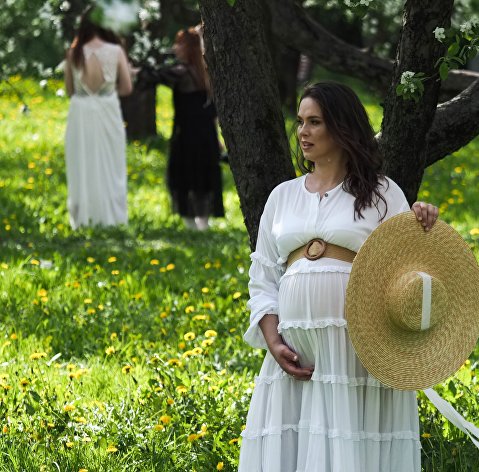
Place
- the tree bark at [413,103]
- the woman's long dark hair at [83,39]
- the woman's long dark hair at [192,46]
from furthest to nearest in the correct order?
the woman's long dark hair at [192,46] < the woman's long dark hair at [83,39] < the tree bark at [413,103]

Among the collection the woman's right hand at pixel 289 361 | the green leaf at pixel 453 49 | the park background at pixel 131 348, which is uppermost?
the green leaf at pixel 453 49

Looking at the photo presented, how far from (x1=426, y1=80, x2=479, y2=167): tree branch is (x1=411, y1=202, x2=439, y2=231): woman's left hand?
1.00 m

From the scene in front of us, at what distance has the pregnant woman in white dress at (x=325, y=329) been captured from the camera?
3.51 metres

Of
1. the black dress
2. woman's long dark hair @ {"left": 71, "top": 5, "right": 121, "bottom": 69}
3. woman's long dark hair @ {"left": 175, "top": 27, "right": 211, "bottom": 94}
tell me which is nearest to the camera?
woman's long dark hair @ {"left": 71, "top": 5, "right": 121, "bottom": 69}

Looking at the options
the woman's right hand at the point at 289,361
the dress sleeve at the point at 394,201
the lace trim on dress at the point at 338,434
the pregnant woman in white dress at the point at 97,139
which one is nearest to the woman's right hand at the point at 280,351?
the woman's right hand at the point at 289,361

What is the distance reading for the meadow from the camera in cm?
450

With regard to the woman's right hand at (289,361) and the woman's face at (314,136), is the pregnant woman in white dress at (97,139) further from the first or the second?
the woman's right hand at (289,361)

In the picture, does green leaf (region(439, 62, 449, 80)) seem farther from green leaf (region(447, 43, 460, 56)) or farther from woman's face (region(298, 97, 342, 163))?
woman's face (region(298, 97, 342, 163))

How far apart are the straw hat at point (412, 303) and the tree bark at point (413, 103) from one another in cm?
74

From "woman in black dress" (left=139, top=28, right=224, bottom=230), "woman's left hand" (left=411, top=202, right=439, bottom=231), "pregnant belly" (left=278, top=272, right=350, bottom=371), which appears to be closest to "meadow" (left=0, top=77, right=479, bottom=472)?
"woman in black dress" (left=139, top=28, right=224, bottom=230)

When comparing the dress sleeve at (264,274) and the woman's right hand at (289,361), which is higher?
the dress sleeve at (264,274)

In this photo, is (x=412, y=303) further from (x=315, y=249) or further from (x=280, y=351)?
(x=280, y=351)

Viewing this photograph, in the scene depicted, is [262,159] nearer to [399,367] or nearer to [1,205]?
[399,367]

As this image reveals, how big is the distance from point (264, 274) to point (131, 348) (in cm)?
232
